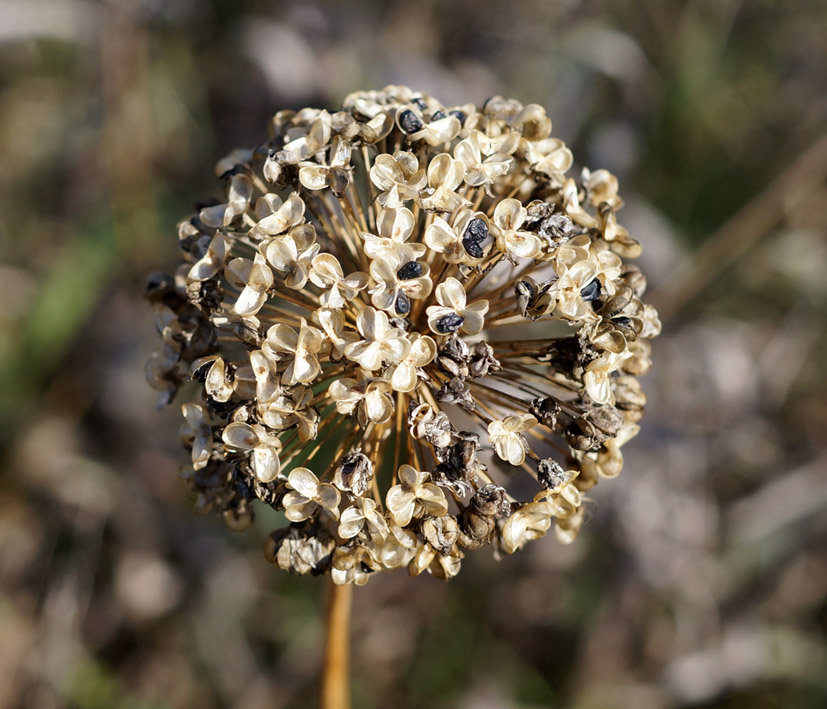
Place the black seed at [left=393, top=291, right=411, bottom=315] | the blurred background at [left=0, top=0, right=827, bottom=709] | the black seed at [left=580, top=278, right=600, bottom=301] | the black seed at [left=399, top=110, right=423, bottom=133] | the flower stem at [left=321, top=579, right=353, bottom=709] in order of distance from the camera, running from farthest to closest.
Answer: the blurred background at [left=0, top=0, right=827, bottom=709] < the flower stem at [left=321, top=579, right=353, bottom=709] < the black seed at [left=399, top=110, right=423, bottom=133] < the black seed at [left=580, top=278, right=600, bottom=301] < the black seed at [left=393, top=291, right=411, bottom=315]

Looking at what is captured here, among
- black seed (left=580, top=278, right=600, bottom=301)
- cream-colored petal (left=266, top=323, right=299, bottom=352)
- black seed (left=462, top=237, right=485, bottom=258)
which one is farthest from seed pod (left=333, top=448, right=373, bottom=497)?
black seed (left=580, top=278, right=600, bottom=301)

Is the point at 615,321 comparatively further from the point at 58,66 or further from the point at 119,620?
the point at 58,66

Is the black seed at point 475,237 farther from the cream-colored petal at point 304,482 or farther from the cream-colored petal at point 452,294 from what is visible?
the cream-colored petal at point 304,482

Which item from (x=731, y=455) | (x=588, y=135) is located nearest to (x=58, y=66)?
(x=588, y=135)

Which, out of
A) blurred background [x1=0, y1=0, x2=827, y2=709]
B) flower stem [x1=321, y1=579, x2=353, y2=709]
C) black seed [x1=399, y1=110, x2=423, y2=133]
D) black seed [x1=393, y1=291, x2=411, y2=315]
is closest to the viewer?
black seed [x1=393, y1=291, x2=411, y2=315]

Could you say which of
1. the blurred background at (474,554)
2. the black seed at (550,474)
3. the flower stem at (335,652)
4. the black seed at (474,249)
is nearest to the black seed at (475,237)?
the black seed at (474,249)

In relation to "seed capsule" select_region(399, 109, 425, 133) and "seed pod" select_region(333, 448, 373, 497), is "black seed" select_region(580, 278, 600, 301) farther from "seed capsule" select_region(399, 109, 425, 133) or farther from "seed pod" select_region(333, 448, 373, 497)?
A: "seed pod" select_region(333, 448, 373, 497)

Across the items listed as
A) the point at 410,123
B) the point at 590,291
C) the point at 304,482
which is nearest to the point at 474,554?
the point at 304,482
